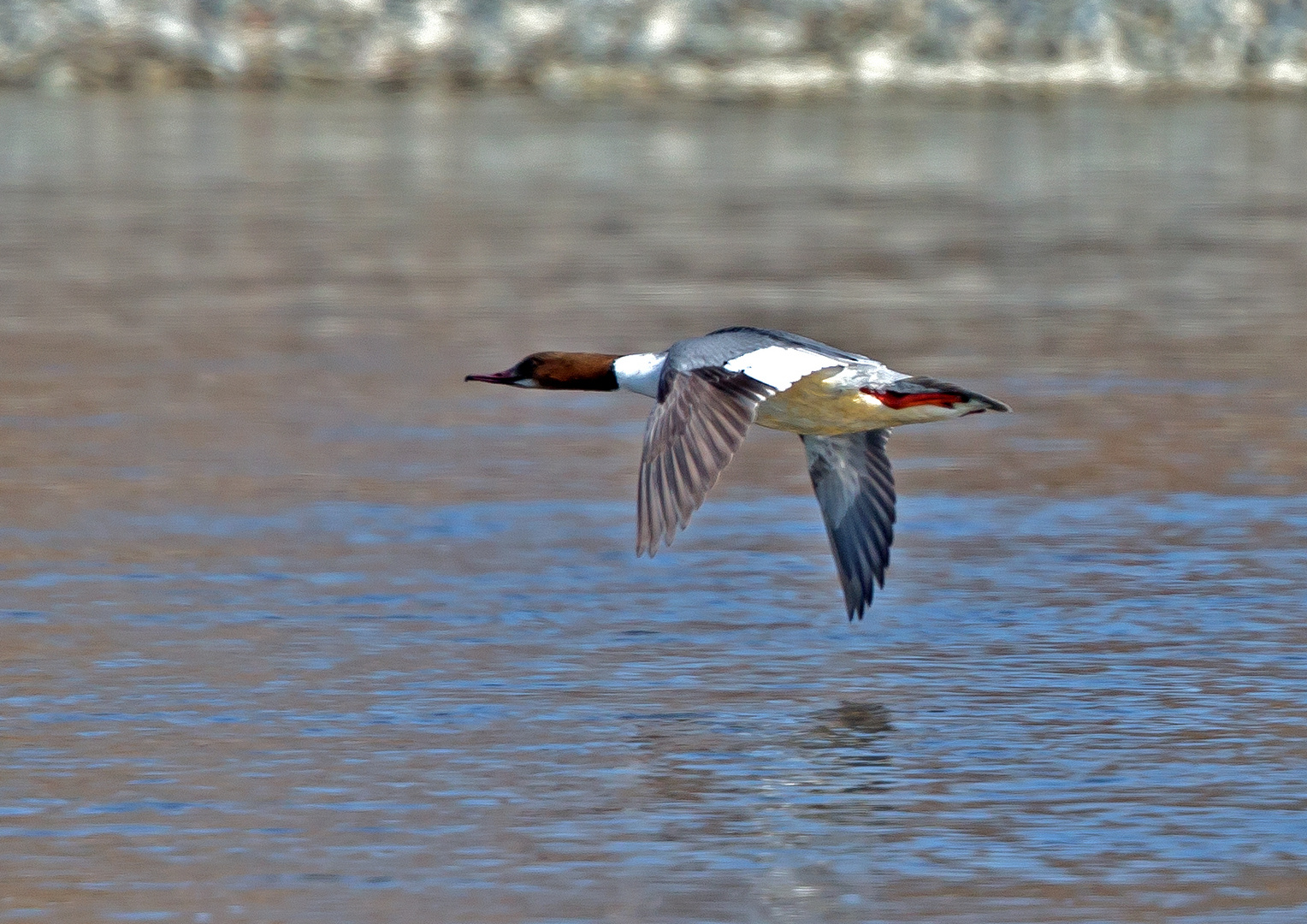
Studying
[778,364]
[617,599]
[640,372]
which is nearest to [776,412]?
[778,364]

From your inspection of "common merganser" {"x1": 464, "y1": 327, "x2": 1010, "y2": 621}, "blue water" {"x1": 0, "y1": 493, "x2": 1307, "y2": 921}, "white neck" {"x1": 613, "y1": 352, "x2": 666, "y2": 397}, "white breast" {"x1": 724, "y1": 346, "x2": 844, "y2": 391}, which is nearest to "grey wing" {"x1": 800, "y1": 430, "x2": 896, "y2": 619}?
"common merganser" {"x1": 464, "y1": 327, "x2": 1010, "y2": 621}

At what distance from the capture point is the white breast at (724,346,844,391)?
21.9ft

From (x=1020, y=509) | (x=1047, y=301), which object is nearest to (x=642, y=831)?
(x=1020, y=509)

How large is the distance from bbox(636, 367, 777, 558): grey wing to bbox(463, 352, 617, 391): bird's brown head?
114 cm

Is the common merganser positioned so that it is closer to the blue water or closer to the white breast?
the white breast

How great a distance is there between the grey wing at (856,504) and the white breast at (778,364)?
575 millimetres

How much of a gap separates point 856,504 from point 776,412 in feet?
1.56

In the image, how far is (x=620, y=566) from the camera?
7.80 metres

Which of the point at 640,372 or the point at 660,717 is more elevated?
the point at 640,372

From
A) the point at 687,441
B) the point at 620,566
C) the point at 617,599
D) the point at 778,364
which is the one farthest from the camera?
the point at 620,566

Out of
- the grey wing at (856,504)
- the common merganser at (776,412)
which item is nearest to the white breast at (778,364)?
the common merganser at (776,412)

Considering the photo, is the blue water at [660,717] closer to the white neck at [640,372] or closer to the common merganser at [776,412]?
the common merganser at [776,412]

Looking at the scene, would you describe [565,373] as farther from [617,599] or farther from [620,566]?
[617,599]

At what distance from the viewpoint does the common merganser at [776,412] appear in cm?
630
